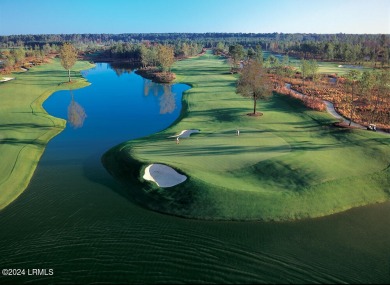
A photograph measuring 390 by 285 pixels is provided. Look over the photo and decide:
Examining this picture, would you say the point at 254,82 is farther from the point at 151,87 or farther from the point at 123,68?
the point at 123,68

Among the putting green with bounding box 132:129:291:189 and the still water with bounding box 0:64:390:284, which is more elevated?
the putting green with bounding box 132:129:291:189

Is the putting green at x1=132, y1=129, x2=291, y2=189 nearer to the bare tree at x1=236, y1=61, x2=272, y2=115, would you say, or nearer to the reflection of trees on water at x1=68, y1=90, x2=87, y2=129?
the bare tree at x1=236, y1=61, x2=272, y2=115

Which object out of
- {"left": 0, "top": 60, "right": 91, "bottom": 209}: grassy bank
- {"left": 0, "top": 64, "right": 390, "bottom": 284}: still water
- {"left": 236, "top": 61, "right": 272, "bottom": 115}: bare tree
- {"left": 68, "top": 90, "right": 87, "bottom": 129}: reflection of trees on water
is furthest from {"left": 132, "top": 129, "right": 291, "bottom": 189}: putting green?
{"left": 68, "top": 90, "right": 87, "bottom": 129}: reflection of trees on water

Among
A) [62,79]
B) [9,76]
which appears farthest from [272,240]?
[9,76]

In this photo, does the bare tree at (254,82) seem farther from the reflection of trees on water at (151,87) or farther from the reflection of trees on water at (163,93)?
the reflection of trees on water at (151,87)

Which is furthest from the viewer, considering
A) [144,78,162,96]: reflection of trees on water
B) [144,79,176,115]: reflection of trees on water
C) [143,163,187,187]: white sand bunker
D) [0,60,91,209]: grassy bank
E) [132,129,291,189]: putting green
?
[144,78,162,96]: reflection of trees on water

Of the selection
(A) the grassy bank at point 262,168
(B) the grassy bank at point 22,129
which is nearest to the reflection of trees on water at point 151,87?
(B) the grassy bank at point 22,129

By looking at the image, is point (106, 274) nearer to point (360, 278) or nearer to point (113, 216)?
point (113, 216)
